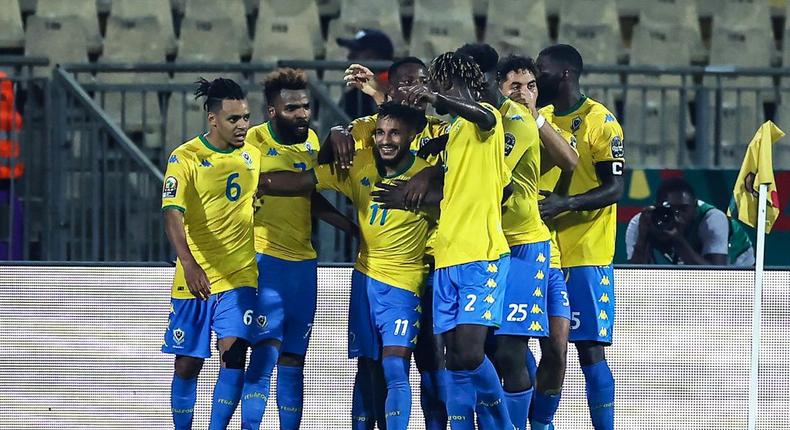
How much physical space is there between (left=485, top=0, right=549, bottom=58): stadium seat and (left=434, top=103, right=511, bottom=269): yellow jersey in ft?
20.8

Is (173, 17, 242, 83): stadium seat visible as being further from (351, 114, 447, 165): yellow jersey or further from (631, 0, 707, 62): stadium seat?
(351, 114, 447, 165): yellow jersey

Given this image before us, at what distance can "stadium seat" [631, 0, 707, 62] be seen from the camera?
13.9m

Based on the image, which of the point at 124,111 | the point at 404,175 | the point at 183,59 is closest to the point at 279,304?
the point at 404,175

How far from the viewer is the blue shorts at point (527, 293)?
7488 millimetres

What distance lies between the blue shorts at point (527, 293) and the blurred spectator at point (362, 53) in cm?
415

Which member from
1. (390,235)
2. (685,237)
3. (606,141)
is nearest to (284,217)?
(390,235)

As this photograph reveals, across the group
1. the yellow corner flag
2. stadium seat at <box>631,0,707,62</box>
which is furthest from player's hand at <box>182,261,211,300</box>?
stadium seat at <box>631,0,707,62</box>

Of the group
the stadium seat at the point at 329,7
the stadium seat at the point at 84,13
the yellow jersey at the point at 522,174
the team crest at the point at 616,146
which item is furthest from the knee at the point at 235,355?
the stadium seat at the point at 329,7

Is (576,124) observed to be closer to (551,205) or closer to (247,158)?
(551,205)

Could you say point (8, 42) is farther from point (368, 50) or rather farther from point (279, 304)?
point (279, 304)

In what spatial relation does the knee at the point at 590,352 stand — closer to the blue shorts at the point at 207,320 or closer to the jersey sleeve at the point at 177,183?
the blue shorts at the point at 207,320

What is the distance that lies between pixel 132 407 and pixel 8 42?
521 cm

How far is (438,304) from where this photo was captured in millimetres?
7250

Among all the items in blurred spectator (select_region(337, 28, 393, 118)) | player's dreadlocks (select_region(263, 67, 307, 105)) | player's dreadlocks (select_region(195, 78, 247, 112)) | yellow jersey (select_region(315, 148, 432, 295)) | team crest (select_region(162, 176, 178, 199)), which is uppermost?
blurred spectator (select_region(337, 28, 393, 118))
